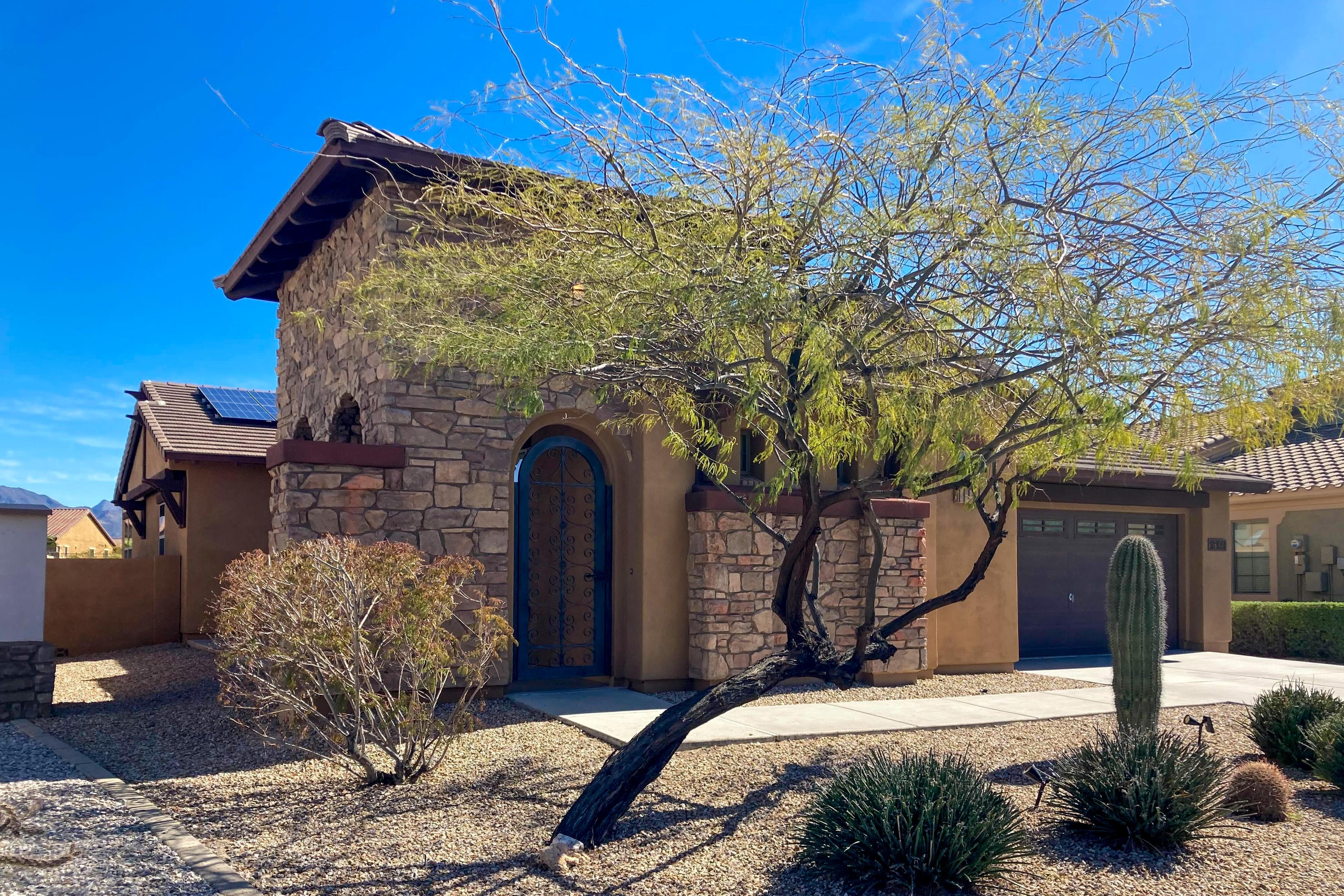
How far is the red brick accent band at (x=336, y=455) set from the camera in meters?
9.15

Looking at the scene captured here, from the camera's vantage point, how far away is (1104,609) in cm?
1608

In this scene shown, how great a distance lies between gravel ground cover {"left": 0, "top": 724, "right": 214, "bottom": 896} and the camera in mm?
→ 5027

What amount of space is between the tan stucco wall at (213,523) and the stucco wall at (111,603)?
523 mm

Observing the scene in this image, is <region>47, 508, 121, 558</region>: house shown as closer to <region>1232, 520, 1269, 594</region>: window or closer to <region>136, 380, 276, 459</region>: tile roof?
<region>136, 380, 276, 459</region>: tile roof

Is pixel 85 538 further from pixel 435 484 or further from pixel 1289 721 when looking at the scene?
pixel 1289 721

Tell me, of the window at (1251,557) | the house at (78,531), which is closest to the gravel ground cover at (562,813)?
the window at (1251,557)

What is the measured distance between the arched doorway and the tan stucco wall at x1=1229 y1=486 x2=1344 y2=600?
13.0 metres

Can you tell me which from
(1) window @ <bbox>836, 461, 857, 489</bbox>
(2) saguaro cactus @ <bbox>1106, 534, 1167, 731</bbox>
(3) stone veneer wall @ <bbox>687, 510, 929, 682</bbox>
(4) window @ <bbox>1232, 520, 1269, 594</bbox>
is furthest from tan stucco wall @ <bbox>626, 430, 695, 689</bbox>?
(4) window @ <bbox>1232, 520, 1269, 594</bbox>

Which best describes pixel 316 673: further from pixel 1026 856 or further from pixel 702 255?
pixel 1026 856

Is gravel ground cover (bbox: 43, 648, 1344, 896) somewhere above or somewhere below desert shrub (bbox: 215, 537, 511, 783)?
below

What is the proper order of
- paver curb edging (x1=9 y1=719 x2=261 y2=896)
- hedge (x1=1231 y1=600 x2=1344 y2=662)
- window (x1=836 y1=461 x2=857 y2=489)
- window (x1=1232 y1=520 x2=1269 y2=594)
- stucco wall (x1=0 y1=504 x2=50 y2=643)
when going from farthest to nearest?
1. window (x1=1232 y1=520 x2=1269 y2=594)
2. hedge (x1=1231 y1=600 x2=1344 y2=662)
3. window (x1=836 y1=461 x2=857 y2=489)
4. stucco wall (x1=0 y1=504 x2=50 y2=643)
5. paver curb edging (x1=9 y1=719 x2=261 y2=896)

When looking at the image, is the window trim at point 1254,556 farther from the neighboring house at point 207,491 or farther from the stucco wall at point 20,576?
the stucco wall at point 20,576

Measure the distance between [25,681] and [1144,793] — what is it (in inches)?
387

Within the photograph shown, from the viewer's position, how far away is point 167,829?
6016 millimetres
